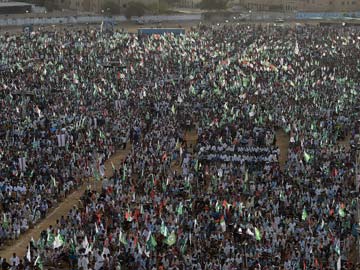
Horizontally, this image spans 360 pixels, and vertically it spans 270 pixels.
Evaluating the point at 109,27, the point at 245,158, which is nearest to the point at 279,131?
the point at 245,158

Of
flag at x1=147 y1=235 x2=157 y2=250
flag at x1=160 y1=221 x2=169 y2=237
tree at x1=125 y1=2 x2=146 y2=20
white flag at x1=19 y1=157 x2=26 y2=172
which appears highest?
tree at x1=125 y1=2 x2=146 y2=20

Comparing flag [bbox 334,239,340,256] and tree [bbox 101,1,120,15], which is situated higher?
tree [bbox 101,1,120,15]

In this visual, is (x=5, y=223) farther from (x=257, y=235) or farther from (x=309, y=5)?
(x=309, y=5)

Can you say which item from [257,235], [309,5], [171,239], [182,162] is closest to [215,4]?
[309,5]

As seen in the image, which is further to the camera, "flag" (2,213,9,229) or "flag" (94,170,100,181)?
"flag" (94,170,100,181)

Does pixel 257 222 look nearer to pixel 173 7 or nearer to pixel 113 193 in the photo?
pixel 113 193

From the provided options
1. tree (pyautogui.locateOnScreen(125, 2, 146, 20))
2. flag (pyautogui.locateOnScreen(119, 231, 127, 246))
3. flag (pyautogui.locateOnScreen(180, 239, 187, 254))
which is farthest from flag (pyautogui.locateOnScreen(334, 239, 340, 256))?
tree (pyautogui.locateOnScreen(125, 2, 146, 20))

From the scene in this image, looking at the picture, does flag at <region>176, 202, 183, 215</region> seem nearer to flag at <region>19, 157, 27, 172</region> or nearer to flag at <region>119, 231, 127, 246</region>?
flag at <region>119, 231, 127, 246</region>
